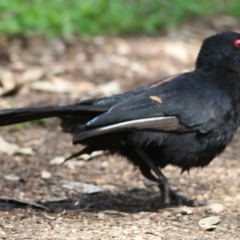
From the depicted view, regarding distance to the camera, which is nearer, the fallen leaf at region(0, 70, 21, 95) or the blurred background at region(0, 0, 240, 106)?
the fallen leaf at region(0, 70, 21, 95)

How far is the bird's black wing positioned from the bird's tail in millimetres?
141

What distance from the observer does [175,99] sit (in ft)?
15.8

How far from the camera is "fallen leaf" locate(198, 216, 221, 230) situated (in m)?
4.35

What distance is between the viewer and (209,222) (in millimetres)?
4445

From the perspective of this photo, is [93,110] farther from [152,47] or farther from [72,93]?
[152,47]

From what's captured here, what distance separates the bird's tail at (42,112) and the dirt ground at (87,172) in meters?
0.60

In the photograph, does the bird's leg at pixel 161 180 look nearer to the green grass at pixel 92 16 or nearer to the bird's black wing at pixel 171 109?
the bird's black wing at pixel 171 109

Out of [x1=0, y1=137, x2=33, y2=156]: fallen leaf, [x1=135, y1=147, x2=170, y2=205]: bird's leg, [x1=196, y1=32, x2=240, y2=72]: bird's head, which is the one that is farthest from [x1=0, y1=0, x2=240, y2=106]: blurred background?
[x1=135, y1=147, x2=170, y2=205]: bird's leg

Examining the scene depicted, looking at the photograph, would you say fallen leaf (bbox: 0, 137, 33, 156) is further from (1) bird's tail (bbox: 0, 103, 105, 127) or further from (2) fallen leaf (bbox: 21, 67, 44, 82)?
(2) fallen leaf (bbox: 21, 67, 44, 82)

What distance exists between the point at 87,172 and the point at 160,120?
4.05 feet

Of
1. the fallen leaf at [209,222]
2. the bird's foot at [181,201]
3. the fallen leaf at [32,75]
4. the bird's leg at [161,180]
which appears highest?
the fallen leaf at [32,75]

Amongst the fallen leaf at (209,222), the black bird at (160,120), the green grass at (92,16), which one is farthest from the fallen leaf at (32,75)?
the fallen leaf at (209,222)

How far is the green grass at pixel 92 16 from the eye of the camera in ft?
29.1

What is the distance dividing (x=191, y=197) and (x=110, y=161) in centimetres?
97
